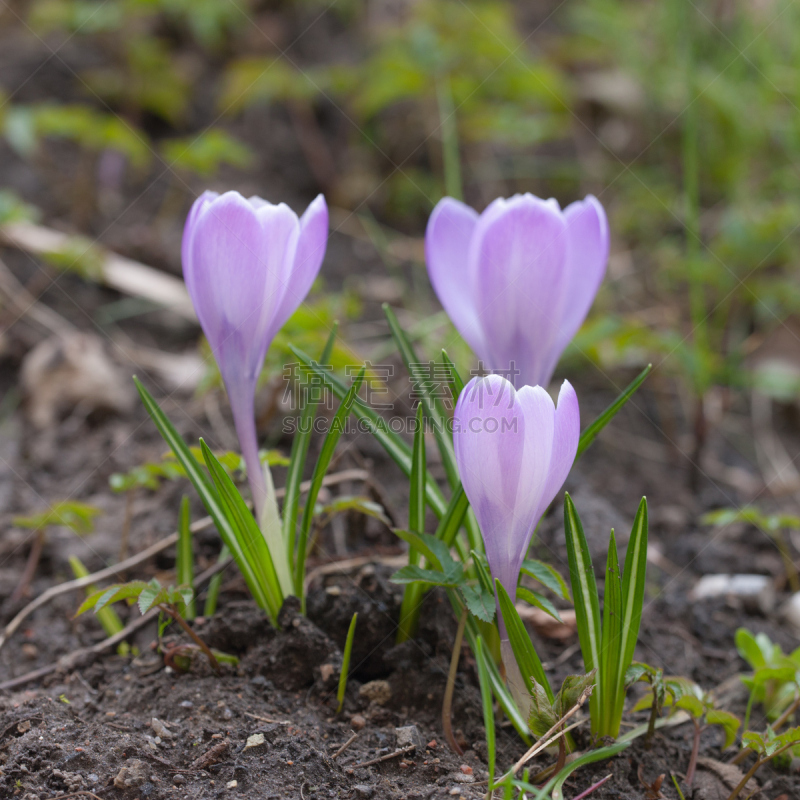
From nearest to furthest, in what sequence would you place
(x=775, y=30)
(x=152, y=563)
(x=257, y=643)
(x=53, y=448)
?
1. (x=257, y=643)
2. (x=152, y=563)
3. (x=53, y=448)
4. (x=775, y=30)

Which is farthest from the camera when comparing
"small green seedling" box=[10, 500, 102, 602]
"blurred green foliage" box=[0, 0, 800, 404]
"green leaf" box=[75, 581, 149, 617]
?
"blurred green foliage" box=[0, 0, 800, 404]

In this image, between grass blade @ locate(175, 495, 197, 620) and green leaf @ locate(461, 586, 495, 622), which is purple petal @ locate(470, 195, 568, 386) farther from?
grass blade @ locate(175, 495, 197, 620)

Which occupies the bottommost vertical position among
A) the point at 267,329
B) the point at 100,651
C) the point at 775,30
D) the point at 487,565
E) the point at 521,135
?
the point at 100,651

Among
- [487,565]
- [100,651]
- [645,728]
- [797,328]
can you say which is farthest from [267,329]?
[797,328]

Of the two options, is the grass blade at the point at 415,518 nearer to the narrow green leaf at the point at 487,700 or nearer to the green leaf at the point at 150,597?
the narrow green leaf at the point at 487,700

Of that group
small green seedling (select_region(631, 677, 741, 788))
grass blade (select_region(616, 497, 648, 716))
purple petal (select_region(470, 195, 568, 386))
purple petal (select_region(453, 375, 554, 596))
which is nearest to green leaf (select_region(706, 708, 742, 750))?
small green seedling (select_region(631, 677, 741, 788))

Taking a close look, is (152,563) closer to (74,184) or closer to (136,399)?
(136,399)

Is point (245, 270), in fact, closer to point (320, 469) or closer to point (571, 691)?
point (320, 469)

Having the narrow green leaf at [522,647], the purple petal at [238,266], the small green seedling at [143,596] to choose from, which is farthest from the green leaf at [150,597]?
the narrow green leaf at [522,647]
